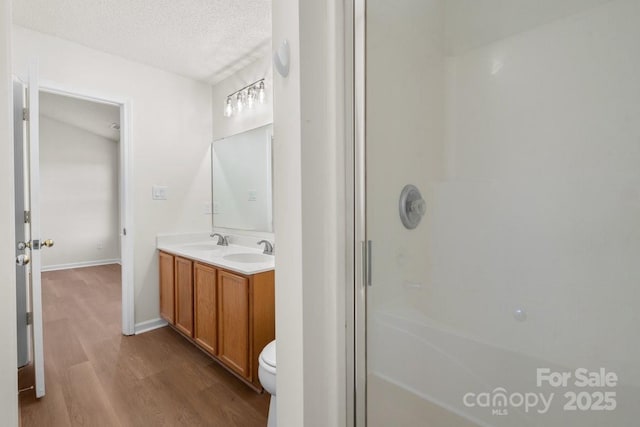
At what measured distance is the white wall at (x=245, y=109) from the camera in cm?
239

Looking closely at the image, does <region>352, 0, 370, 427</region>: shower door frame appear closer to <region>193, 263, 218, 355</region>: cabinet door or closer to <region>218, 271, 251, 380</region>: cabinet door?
<region>218, 271, 251, 380</region>: cabinet door

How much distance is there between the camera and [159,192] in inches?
106

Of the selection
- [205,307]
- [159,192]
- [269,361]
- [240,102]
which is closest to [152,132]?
[159,192]

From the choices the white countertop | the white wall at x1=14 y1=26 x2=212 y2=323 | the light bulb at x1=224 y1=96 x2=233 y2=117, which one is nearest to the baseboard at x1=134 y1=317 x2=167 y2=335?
the white wall at x1=14 y1=26 x2=212 y2=323

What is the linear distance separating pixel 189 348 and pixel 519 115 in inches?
105

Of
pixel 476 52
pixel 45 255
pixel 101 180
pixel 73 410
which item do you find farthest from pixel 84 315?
pixel 476 52

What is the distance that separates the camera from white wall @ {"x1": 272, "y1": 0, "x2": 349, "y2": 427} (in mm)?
718

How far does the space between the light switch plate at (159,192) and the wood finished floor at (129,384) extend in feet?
4.00

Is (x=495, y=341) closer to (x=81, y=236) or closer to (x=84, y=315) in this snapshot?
(x=84, y=315)

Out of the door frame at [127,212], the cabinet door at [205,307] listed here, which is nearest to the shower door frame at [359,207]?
the cabinet door at [205,307]

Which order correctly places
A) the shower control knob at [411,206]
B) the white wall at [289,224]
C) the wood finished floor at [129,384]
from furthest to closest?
the wood finished floor at [129,384]
the shower control knob at [411,206]
the white wall at [289,224]

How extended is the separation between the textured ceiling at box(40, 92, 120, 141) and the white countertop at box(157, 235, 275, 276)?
2.06 meters

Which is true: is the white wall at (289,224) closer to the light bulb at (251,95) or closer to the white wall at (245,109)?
the white wall at (245,109)

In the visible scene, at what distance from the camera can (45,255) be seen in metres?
4.78
